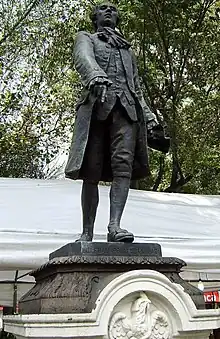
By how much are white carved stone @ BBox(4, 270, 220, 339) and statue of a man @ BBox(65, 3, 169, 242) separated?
0.41m

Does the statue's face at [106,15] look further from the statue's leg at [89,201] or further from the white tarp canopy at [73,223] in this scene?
the white tarp canopy at [73,223]

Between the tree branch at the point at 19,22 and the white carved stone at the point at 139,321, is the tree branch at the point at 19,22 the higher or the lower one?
the higher one

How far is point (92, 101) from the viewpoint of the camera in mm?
3480

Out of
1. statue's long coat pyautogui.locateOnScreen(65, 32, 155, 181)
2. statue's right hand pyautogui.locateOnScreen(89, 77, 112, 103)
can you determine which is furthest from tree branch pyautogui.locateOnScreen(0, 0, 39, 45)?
statue's right hand pyautogui.locateOnScreen(89, 77, 112, 103)

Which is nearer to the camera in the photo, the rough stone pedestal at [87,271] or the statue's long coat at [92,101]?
the rough stone pedestal at [87,271]

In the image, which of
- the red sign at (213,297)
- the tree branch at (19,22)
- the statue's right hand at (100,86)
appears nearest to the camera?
the statue's right hand at (100,86)

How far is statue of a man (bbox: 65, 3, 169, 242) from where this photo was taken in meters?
3.48

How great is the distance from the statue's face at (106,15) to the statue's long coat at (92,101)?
0.14 m

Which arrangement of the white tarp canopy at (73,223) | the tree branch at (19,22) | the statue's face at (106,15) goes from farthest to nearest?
1. the tree branch at (19,22)
2. the white tarp canopy at (73,223)
3. the statue's face at (106,15)

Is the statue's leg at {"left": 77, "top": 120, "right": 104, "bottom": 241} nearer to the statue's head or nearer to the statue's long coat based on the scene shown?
the statue's long coat

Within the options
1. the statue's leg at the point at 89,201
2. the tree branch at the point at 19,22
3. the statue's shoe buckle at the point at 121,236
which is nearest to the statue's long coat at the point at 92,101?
the statue's leg at the point at 89,201

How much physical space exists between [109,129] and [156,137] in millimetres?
362

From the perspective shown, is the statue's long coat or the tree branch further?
the tree branch

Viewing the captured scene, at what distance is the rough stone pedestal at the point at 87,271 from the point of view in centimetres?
300
